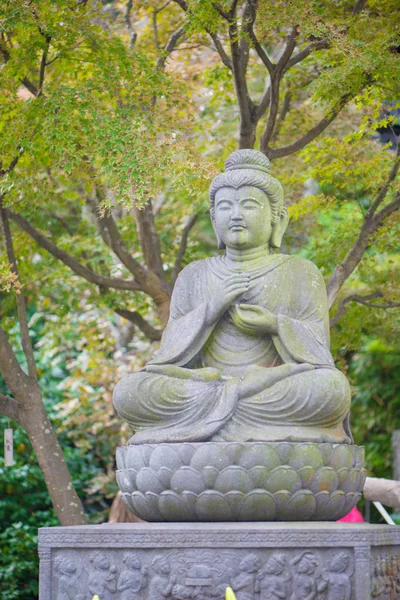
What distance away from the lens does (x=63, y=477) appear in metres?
10.4

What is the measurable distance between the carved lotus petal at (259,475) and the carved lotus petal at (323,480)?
0.96 feet

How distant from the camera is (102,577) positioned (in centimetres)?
609

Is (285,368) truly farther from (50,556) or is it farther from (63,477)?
(63,477)

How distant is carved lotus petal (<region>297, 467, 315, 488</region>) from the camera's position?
20.2ft

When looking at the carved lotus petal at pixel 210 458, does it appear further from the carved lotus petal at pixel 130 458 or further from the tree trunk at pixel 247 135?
the tree trunk at pixel 247 135

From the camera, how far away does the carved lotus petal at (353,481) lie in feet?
21.2

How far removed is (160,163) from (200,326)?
3150mm

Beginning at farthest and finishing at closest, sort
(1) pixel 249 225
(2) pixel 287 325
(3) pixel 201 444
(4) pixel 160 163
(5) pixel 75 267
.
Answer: (5) pixel 75 267 → (4) pixel 160 163 → (1) pixel 249 225 → (2) pixel 287 325 → (3) pixel 201 444

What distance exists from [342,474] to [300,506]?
0.35 metres

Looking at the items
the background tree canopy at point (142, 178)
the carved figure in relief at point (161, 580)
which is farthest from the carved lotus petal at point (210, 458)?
the background tree canopy at point (142, 178)

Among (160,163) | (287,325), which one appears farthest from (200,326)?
(160,163)

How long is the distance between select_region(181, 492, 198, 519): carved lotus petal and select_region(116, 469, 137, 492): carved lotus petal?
0.40 metres

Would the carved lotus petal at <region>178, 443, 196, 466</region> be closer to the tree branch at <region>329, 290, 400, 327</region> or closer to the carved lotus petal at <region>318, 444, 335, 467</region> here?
Result: the carved lotus petal at <region>318, 444, 335, 467</region>

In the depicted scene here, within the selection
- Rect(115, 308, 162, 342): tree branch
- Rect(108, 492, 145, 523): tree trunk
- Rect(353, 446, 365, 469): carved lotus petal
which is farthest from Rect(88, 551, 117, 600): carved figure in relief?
Rect(108, 492, 145, 523): tree trunk
